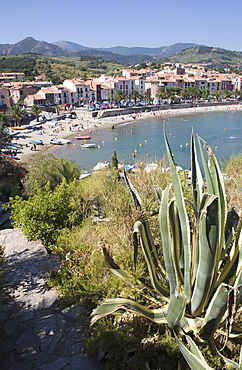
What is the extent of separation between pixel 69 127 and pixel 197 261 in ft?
145

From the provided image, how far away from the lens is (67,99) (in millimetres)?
62750

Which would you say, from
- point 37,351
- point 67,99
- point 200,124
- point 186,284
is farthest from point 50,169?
point 67,99

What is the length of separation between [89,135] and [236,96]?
52.9m

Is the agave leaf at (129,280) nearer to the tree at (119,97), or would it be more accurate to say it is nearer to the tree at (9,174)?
the tree at (9,174)

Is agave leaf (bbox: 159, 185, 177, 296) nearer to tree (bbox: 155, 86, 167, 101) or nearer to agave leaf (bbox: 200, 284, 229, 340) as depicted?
agave leaf (bbox: 200, 284, 229, 340)

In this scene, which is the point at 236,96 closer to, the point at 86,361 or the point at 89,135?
the point at 89,135

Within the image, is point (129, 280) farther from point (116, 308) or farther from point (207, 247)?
point (207, 247)

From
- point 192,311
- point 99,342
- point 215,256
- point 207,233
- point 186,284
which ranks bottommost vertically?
point 99,342

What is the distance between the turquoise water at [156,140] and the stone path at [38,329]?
2052 cm

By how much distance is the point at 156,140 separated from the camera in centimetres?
3972

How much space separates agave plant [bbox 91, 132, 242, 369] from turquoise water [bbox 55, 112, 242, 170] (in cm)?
2215

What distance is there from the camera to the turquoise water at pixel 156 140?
3188 centimetres

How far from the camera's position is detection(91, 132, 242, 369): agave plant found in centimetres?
257

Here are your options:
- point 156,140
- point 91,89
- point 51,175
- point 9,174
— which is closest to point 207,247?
point 51,175
